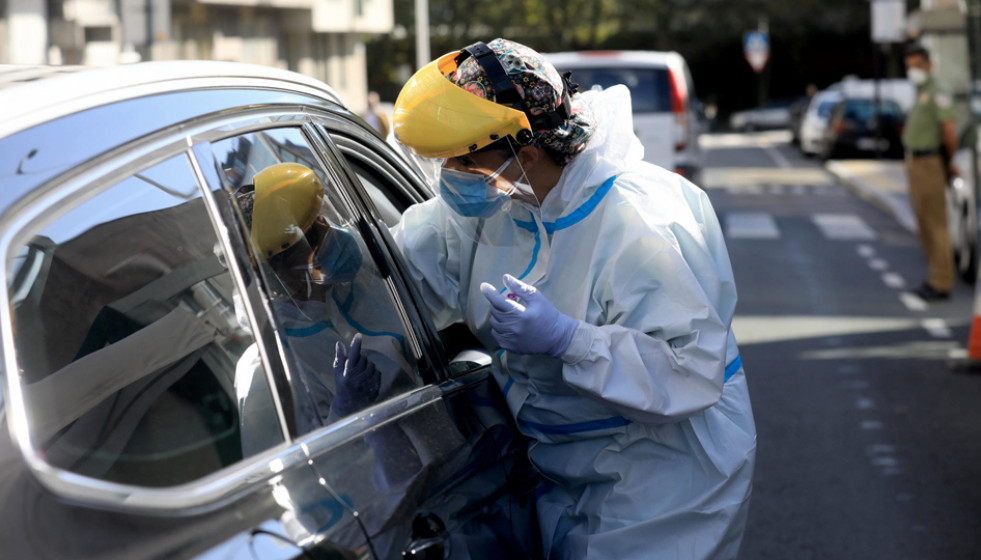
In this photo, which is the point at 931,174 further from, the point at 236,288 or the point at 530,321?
the point at 236,288

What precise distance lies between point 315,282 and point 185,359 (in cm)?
42

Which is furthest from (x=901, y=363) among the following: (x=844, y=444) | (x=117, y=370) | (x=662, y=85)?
(x=117, y=370)

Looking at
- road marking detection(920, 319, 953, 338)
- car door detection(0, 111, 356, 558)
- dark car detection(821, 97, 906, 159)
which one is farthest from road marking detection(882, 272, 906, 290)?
dark car detection(821, 97, 906, 159)

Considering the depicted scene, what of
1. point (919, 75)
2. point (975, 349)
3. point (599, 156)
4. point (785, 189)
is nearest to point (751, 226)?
point (919, 75)

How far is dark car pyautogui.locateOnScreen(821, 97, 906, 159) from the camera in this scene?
985 inches

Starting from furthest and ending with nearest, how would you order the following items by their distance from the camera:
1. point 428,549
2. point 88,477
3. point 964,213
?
point 964,213 < point 428,549 < point 88,477

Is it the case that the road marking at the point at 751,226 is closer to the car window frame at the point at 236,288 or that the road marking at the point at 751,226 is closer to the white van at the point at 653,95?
the white van at the point at 653,95

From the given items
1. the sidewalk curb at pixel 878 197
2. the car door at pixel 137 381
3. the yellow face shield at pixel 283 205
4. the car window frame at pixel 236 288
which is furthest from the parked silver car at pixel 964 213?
the car door at pixel 137 381

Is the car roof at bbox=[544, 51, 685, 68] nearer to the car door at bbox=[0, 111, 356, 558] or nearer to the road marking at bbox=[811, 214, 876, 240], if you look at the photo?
the road marking at bbox=[811, 214, 876, 240]

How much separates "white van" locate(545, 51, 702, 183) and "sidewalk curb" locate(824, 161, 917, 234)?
424 cm

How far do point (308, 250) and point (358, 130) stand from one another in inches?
30.9

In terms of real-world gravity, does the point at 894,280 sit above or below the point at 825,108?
below

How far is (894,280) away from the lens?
36.2 feet

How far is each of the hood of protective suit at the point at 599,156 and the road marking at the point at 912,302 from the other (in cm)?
758
